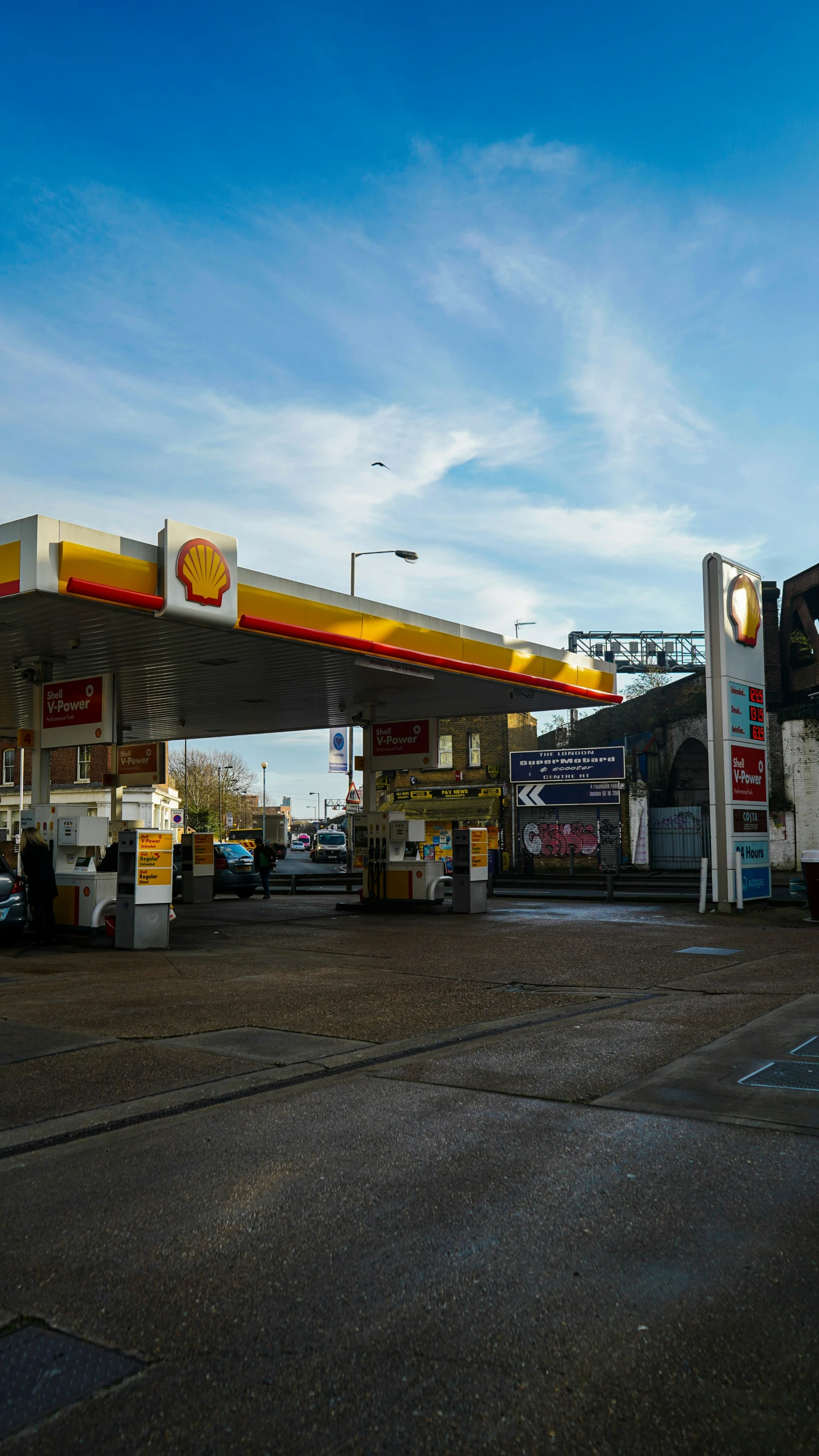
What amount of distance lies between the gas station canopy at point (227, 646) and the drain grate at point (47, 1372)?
10.4 metres

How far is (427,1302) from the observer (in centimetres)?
332

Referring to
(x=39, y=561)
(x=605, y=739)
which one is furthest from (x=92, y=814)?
(x=605, y=739)

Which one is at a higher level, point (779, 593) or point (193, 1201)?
point (779, 593)

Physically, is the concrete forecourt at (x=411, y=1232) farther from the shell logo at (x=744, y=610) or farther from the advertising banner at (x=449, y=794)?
the advertising banner at (x=449, y=794)

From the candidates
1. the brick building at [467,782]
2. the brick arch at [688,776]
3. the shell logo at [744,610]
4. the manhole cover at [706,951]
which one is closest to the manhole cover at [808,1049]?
the manhole cover at [706,951]

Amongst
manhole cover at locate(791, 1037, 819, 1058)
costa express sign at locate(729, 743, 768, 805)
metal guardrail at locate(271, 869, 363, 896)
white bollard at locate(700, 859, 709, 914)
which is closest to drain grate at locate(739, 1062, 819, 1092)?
manhole cover at locate(791, 1037, 819, 1058)

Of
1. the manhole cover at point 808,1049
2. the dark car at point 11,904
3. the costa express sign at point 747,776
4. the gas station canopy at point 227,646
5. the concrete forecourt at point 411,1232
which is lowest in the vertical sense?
the concrete forecourt at point 411,1232

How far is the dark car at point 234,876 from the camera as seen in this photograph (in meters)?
28.4

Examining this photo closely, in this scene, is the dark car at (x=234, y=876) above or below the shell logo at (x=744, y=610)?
below

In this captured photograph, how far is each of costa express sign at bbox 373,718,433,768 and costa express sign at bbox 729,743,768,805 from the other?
6.14 metres

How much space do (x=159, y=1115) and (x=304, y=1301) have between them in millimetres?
2466

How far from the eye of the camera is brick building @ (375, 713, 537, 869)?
159ft

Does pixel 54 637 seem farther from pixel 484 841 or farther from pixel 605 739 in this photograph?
pixel 605 739

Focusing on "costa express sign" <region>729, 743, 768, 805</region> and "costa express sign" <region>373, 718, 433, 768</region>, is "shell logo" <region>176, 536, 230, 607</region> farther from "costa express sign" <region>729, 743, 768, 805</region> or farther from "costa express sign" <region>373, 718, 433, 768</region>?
"costa express sign" <region>729, 743, 768, 805</region>
